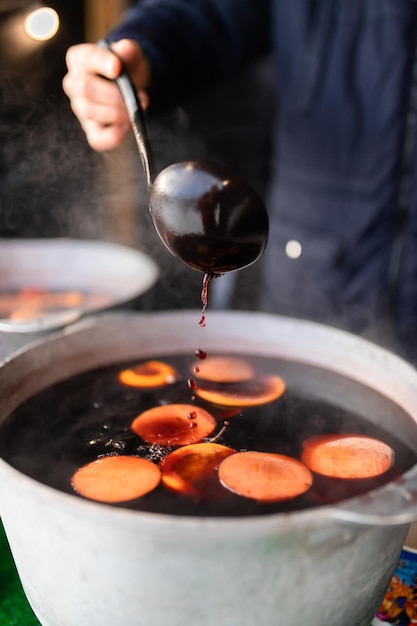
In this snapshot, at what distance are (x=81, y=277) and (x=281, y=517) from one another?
6.48 feet

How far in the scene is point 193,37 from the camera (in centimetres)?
250

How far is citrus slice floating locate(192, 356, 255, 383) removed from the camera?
1747 mm

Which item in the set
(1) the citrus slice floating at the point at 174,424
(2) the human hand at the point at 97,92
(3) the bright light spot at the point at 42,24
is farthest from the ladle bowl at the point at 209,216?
(3) the bright light spot at the point at 42,24

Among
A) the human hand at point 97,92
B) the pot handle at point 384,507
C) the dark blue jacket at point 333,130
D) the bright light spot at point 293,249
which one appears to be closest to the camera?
the pot handle at point 384,507

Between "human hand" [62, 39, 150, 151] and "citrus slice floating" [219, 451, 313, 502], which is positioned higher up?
"human hand" [62, 39, 150, 151]

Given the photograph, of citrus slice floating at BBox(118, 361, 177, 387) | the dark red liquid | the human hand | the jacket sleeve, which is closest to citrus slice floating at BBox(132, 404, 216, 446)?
the dark red liquid

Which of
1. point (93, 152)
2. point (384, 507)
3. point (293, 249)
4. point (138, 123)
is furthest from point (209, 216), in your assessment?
point (93, 152)

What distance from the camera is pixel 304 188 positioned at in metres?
2.47

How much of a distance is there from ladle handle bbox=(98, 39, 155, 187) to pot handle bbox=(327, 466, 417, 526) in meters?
0.95

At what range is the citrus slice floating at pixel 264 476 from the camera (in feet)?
3.97

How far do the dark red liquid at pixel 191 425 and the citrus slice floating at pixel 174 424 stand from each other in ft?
0.05

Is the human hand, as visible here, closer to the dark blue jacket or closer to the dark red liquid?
the dark blue jacket

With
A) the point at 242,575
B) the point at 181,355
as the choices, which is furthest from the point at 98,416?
the point at 242,575

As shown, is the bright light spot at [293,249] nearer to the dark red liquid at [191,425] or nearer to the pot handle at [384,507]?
the dark red liquid at [191,425]
